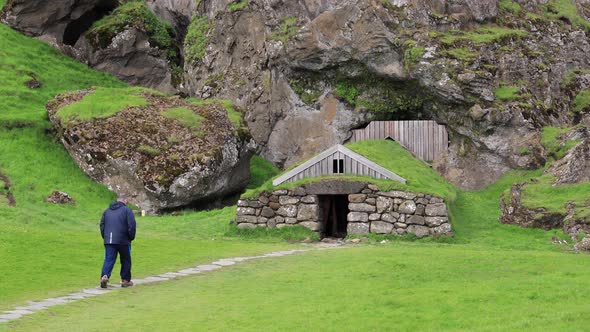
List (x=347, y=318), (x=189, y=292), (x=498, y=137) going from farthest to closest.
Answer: (x=498, y=137), (x=189, y=292), (x=347, y=318)

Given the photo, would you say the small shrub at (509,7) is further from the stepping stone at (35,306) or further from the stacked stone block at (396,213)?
the stepping stone at (35,306)

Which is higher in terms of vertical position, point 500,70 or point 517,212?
point 500,70

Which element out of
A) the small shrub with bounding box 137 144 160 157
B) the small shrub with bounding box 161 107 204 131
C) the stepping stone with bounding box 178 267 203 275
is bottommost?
the stepping stone with bounding box 178 267 203 275

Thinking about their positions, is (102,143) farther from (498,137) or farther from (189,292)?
(189,292)

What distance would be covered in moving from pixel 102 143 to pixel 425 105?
1726 cm

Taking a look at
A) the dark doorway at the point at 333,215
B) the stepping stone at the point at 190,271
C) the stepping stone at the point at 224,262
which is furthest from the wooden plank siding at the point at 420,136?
the stepping stone at the point at 190,271

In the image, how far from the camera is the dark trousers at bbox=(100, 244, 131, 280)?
58.1 ft

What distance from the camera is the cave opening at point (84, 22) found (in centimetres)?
Answer: 5872

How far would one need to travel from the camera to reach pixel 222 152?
4081 cm

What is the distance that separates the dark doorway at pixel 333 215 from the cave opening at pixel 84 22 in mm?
30322

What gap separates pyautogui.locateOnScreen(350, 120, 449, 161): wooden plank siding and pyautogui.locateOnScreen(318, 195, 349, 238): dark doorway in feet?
22.1

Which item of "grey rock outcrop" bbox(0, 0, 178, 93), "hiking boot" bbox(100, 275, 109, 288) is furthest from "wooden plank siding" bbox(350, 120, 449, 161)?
"hiking boot" bbox(100, 275, 109, 288)

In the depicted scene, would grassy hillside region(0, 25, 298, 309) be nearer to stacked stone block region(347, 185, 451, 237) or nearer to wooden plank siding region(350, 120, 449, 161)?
stacked stone block region(347, 185, 451, 237)

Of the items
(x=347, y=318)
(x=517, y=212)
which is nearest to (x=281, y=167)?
(x=517, y=212)
